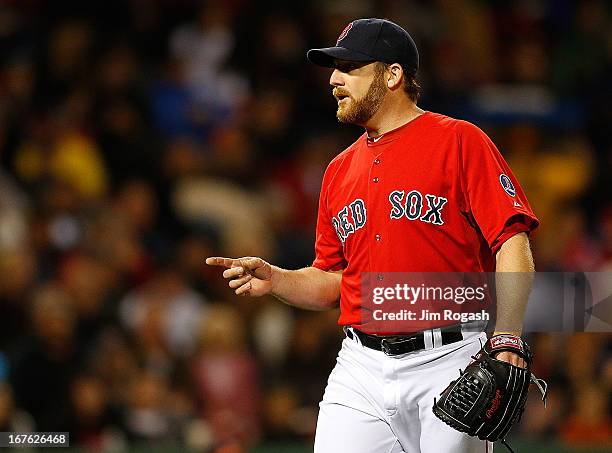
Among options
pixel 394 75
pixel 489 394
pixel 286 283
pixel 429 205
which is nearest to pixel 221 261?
pixel 286 283

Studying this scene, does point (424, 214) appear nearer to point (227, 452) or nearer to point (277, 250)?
point (227, 452)

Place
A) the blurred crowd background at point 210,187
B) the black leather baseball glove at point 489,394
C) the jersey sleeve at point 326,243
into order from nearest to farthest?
the black leather baseball glove at point 489,394
the jersey sleeve at point 326,243
the blurred crowd background at point 210,187

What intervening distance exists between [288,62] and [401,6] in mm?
1335

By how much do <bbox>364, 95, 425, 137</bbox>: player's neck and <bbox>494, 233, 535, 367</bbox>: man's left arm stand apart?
27.1 inches

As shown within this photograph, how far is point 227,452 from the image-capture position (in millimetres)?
6012

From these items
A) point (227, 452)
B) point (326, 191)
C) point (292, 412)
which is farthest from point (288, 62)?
point (326, 191)

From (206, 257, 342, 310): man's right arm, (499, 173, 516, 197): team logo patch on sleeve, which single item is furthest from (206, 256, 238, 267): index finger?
(499, 173, 516, 197): team logo patch on sleeve

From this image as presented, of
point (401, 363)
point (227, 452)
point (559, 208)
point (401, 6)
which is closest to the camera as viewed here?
point (401, 363)

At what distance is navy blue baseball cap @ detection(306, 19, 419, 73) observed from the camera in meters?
3.68

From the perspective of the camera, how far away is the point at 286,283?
386cm

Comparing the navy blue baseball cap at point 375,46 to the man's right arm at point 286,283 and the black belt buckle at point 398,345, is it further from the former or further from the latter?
the black belt buckle at point 398,345

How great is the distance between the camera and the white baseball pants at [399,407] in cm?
345

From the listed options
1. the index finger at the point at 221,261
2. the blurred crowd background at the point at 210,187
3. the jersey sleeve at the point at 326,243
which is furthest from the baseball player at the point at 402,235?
the blurred crowd background at the point at 210,187

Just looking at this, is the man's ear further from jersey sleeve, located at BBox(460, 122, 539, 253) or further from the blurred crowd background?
the blurred crowd background
